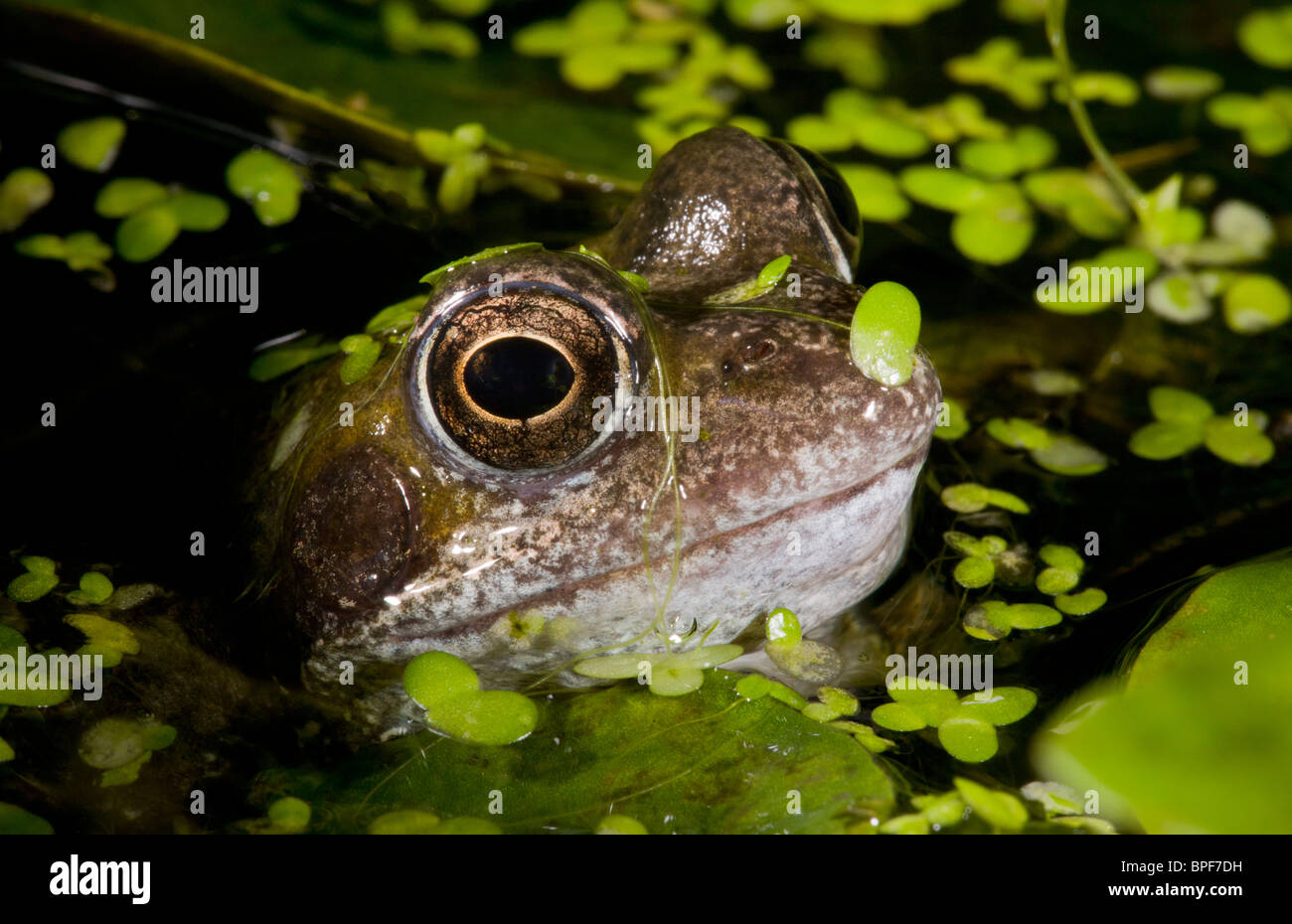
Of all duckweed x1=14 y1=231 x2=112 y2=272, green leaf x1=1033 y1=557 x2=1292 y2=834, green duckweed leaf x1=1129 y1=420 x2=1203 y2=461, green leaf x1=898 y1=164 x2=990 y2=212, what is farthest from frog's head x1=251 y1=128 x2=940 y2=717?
green leaf x1=898 y1=164 x2=990 y2=212

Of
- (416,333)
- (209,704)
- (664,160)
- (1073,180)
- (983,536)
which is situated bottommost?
(209,704)

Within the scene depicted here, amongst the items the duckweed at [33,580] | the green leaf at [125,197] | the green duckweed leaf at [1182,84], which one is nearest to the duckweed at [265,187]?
the green leaf at [125,197]

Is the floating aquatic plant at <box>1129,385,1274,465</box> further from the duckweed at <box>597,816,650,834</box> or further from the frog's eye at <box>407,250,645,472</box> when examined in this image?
the duckweed at <box>597,816,650,834</box>

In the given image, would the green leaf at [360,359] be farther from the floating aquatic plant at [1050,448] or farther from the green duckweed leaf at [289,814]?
the floating aquatic plant at [1050,448]

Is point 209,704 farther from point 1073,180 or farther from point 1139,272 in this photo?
point 1073,180

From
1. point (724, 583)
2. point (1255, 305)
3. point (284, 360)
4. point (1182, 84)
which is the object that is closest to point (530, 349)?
point (724, 583)

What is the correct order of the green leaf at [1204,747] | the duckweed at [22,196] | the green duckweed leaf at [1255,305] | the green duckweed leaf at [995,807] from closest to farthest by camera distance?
the green leaf at [1204,747], the green duckweed leaf at [995,807], the duckweed at [22,196], the green duckweed leaf at [1255,305]
